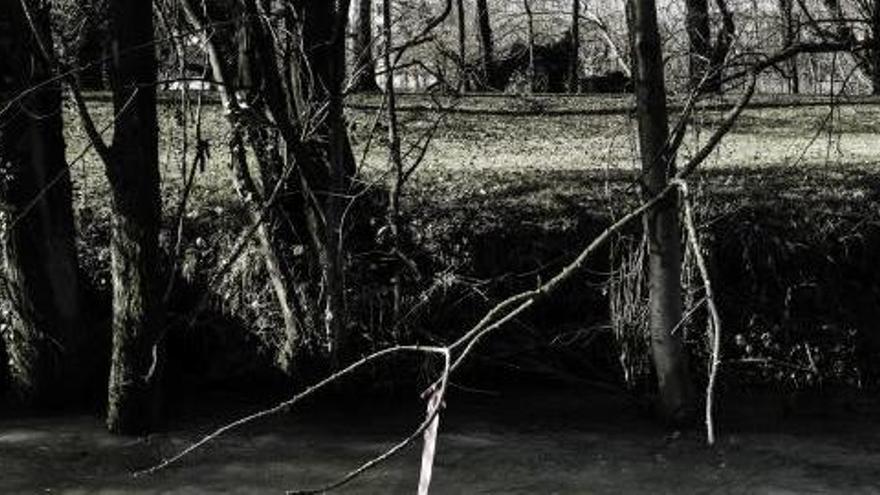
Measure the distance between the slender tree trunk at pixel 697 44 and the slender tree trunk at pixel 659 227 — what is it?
0.31 meters

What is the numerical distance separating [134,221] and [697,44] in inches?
192

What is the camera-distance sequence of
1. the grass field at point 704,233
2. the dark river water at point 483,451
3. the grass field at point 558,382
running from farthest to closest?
the grass field at point 704,233 → the grass field at point 558,382 → the dark river water at point 483,451

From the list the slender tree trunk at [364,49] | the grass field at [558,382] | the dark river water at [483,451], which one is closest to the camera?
the dark river water at [483,451]

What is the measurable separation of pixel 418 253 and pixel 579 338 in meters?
1.32

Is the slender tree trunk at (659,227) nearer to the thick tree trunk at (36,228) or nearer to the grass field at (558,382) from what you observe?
the grass field at (558,382)

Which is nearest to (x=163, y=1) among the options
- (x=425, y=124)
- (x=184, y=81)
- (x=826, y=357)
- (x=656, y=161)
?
(x=184, y=81)

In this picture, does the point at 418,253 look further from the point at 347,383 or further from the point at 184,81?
the point at 184,81

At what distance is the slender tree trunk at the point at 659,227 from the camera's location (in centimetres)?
779

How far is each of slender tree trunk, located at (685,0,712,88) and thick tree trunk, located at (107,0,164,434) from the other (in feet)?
11.1

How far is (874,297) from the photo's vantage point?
375 inches

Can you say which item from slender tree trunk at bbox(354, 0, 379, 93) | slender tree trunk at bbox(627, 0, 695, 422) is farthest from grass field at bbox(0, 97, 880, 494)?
slender tree trunk at bbox(354, 0, 379, 93)

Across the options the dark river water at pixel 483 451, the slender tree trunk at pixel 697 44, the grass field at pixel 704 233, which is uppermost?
the slender tree trunk at pixel 697 44

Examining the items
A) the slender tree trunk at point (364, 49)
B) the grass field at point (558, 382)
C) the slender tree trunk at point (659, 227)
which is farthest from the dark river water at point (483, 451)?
the slender tree trunk at point (364, 49)

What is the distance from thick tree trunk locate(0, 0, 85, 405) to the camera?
26.8 ft
